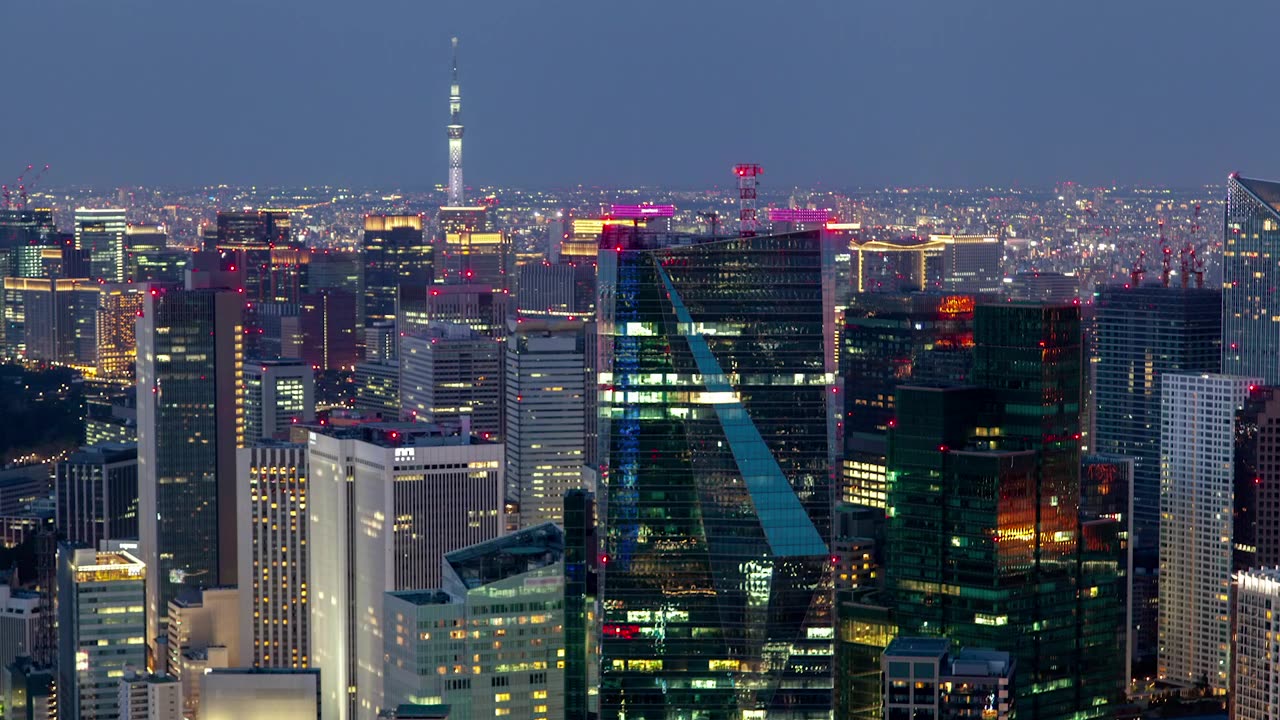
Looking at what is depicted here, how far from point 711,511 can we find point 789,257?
4.78m

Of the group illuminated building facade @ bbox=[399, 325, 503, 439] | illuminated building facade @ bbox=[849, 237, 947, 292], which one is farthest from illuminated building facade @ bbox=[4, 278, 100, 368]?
illuminated building facade @ bbox=[849, 237, 947, 292]

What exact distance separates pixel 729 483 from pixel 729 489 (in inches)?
4.5

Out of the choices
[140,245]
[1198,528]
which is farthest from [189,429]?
[140,245]

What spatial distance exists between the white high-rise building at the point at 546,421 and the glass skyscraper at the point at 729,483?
18498 mm

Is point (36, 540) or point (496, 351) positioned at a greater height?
point (496, 351)

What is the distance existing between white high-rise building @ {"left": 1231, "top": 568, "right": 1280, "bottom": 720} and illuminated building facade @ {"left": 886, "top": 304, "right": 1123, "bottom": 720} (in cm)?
395

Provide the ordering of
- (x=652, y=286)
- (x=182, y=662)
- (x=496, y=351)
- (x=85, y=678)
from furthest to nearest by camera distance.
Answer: (x=496, y=351)
(x=182, y=662)
(x=85, y=678)
(x=652, y=286)

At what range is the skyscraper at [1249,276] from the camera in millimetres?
66188

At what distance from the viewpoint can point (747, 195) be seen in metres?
46.2

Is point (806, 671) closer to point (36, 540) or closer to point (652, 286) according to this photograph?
point (652, 286)

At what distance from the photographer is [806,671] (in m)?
45.6

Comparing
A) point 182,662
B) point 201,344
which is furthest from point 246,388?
point 182,662

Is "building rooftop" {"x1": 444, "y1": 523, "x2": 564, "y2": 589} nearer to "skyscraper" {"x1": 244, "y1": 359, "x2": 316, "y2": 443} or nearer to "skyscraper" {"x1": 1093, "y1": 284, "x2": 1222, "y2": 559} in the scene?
"skyscraper" {"x1": 1093, "y1": 284, "x2": 1222, "y2": 559}

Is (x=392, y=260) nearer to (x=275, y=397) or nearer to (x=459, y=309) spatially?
(x=459, y=309)
